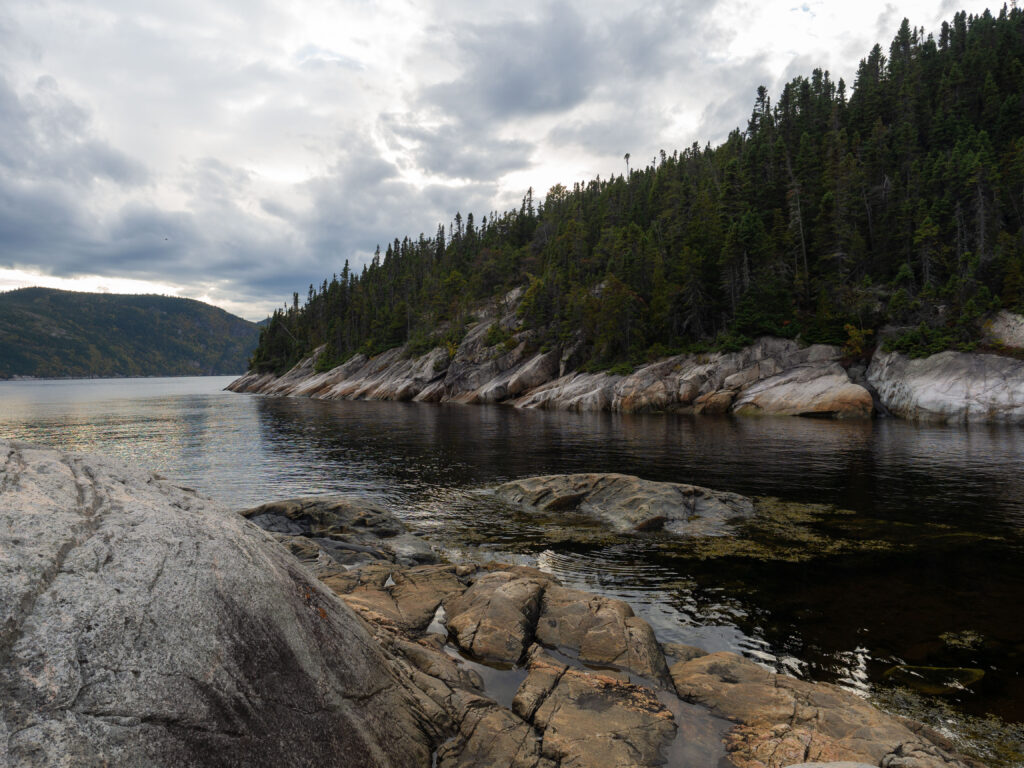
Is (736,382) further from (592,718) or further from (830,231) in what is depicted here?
(592,718)

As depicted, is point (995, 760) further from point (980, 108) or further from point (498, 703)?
point (980, 108)

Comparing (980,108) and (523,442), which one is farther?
(980,108)

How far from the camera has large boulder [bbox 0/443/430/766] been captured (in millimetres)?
3791

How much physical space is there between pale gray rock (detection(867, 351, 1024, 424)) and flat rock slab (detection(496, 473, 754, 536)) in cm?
Result: 3796

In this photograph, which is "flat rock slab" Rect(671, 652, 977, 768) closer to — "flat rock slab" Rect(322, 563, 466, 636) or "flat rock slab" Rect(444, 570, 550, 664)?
"flat rock slab" Rect(444, 570, 550, 664)

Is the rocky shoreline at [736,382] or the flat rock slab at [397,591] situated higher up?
the rocky shoreline at [736,382]

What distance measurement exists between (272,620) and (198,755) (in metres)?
1.51

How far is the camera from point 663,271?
254 ft

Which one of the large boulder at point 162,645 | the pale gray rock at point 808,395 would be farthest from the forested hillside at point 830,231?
the large boulder at point 162,645

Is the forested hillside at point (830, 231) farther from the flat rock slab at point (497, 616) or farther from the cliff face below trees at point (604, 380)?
the flat rock slab at point (497, 616)

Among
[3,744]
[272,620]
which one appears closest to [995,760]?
[272,620]

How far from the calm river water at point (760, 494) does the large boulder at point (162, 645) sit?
24.1ft

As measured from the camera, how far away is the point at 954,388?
45.2 metres

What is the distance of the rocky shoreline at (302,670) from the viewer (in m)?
4.01
